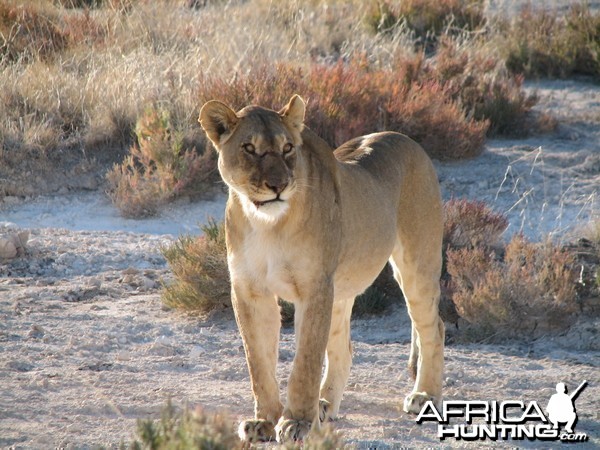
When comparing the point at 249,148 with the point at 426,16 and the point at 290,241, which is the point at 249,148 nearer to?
the point at 290,241

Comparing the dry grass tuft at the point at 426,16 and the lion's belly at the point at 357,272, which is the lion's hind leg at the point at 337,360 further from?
the dry grass tuft at the point at 426,16

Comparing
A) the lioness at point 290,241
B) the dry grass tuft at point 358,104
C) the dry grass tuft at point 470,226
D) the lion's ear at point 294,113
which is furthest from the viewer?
the dry grass tuft at point 358,104

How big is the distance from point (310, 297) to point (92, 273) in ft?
13.4

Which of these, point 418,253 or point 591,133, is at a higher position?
point 418,253

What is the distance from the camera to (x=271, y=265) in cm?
486

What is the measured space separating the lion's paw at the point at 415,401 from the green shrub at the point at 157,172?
473cm

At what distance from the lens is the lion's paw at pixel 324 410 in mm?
5500

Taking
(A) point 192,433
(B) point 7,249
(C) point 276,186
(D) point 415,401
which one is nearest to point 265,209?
(C) point 276,186

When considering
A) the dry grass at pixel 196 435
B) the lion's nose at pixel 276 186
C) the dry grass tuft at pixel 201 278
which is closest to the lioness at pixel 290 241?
the lion's nose at pixel 276 186

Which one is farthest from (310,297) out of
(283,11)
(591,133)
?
(283,11)

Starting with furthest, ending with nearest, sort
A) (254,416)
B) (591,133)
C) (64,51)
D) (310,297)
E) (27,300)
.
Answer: (64,51) → (591,133) → (27,300) → (254,416) → (310,297)

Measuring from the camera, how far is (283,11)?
48.9 feet

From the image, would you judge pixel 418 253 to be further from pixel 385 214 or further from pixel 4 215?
pixel 4 215

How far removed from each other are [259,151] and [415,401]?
1825mm
